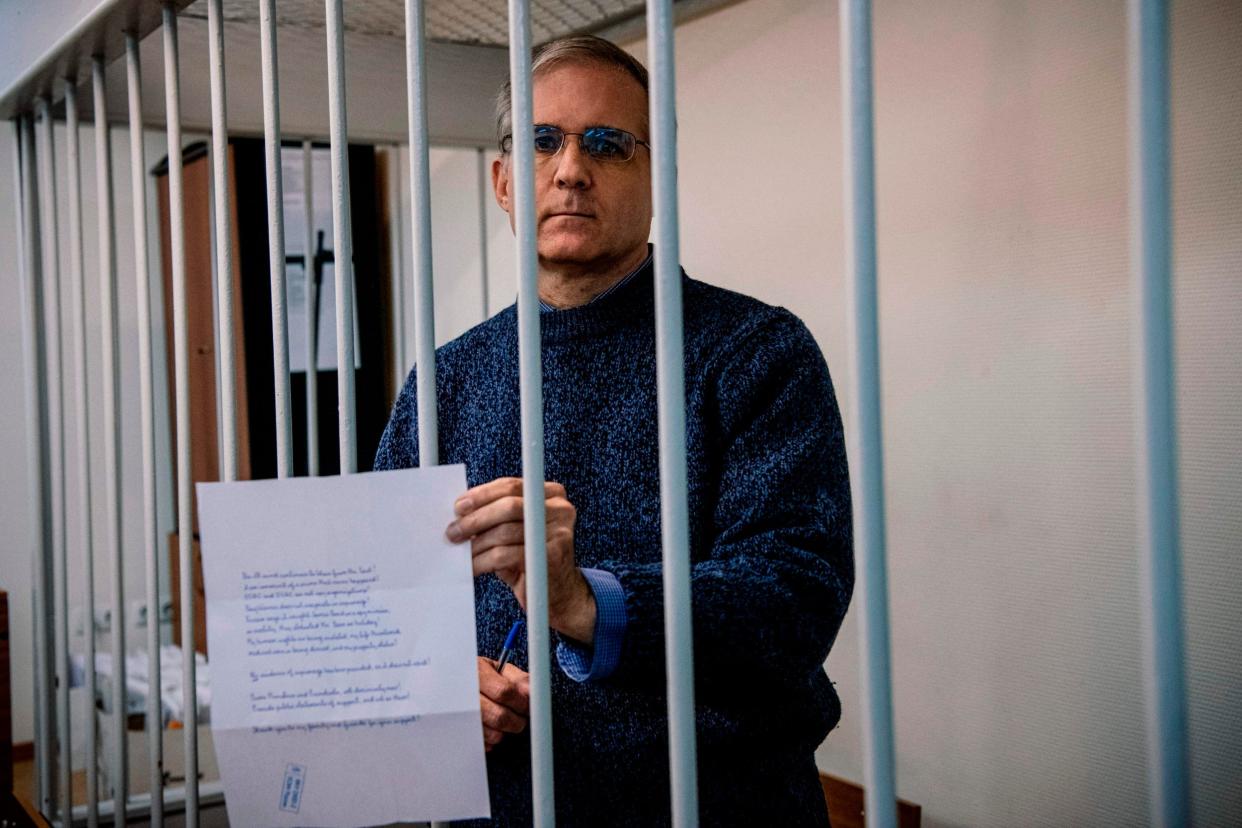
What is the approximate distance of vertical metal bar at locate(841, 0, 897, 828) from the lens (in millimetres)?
531

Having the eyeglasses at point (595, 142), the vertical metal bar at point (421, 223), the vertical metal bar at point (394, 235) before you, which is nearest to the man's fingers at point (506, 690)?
the vertical metal bar at point (421, 223)

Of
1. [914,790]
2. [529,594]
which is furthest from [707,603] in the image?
[914,790]

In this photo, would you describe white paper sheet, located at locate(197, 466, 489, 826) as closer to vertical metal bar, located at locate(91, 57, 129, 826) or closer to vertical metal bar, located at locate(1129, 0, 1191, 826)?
vertical metal bar, located at locate(1129, 0, 1191, 826)

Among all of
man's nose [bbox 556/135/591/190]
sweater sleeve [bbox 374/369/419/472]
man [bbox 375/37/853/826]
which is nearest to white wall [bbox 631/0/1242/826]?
man [bbox 375/37/853/826]

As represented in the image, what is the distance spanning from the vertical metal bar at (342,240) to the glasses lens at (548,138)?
325 mm

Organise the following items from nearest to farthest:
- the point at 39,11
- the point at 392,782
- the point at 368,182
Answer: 1. the point at 392,782
2. the point at 39,11
3. the point at 368,182

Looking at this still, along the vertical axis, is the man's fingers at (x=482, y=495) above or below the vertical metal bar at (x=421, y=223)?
below

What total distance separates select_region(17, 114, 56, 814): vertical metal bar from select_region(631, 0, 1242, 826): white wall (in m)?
1.38

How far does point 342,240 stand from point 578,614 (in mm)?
354

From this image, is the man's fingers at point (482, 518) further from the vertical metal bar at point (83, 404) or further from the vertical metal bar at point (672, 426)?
the vertical metal bar at point (83, 404)

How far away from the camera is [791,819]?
1079 millimetres

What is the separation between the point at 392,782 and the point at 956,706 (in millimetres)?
1546

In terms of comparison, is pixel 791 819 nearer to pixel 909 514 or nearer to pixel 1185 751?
pixel 1185 751

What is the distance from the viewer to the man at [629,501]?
81 cm
